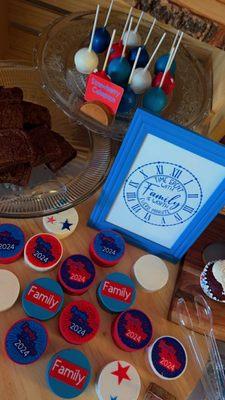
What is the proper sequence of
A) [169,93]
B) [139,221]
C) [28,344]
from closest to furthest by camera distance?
[28,344] < [139,221] < [169,93]

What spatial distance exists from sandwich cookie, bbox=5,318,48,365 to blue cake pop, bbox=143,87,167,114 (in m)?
0.44

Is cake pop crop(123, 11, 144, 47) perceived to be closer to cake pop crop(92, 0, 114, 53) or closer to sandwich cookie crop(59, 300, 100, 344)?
cake pop crop(92, 0, 114, 53)

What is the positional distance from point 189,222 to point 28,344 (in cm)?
32

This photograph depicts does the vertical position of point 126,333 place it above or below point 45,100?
below

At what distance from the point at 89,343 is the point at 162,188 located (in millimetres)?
282

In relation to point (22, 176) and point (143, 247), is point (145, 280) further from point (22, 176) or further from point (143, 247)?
point (22, 176)

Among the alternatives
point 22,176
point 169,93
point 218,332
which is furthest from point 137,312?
point 169,93

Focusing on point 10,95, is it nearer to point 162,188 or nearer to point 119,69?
point 119,69

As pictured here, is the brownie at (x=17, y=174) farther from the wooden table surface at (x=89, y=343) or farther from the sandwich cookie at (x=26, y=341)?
the sandwich cookie at (x=26, y=341)

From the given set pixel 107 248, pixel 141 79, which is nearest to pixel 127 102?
pixel 141 79

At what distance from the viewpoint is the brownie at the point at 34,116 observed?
0.83m

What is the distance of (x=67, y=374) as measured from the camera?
0.67 m

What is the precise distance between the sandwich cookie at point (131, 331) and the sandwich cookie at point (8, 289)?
0.17 metres

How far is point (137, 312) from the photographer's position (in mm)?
753
